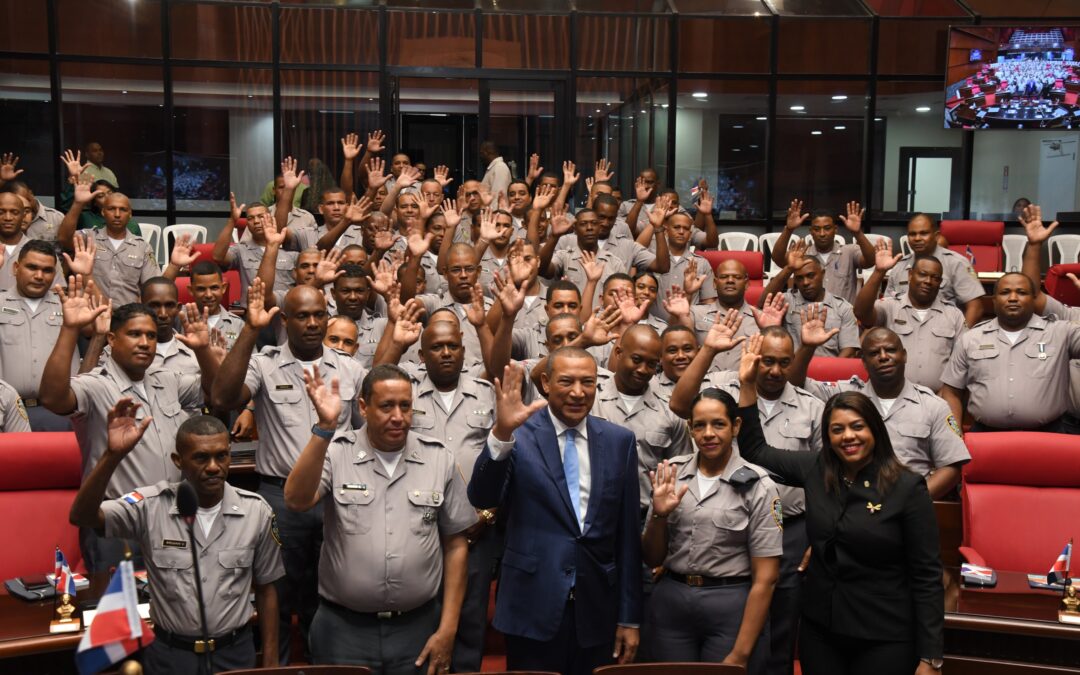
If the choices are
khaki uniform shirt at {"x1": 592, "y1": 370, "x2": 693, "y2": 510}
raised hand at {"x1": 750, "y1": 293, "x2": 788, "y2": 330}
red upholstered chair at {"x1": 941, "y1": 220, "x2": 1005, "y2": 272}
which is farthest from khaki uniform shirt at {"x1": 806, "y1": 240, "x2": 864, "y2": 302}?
khaki uniform shirt at {"x1": 592, "y1": 370, "x2": 693, "y2": 510}

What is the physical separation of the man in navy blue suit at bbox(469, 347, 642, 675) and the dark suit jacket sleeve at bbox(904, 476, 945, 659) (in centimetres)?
85

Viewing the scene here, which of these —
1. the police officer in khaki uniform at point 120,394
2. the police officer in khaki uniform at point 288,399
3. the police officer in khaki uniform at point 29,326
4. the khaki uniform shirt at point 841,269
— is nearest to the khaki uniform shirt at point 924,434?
the police officer in khaki uniform at point 288,399

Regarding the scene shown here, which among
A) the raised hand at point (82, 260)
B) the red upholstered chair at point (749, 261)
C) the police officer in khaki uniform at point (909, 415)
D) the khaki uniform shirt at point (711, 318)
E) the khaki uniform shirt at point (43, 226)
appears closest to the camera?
the police officer in khaki uniform at point (909, 415)

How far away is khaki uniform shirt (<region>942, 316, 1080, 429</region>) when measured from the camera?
18.6ft

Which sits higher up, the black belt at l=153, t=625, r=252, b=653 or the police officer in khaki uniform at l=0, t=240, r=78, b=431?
the police officer in khaki uniform at l=0, t=240, r=78, b=431

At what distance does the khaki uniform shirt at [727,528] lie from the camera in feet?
12.3

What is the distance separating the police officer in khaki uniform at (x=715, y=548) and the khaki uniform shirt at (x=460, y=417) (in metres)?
0.98

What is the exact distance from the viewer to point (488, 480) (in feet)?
11.2

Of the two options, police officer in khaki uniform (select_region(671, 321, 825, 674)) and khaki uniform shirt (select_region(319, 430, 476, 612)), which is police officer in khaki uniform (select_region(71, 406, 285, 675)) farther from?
police officer in khaki uniform (select_region(671, 321, 825, 674))

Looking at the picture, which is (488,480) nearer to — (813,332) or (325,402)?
(325,402)

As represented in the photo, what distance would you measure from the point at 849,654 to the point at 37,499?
299 cm

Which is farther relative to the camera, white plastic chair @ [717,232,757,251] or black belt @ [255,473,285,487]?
white plastic chair @ [717,232,757,251]

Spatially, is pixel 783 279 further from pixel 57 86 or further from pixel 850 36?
pixel 57 86

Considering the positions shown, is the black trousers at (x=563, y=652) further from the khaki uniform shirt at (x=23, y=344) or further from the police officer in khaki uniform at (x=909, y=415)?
the khaki uniform shirt at (x=23, y=344)
